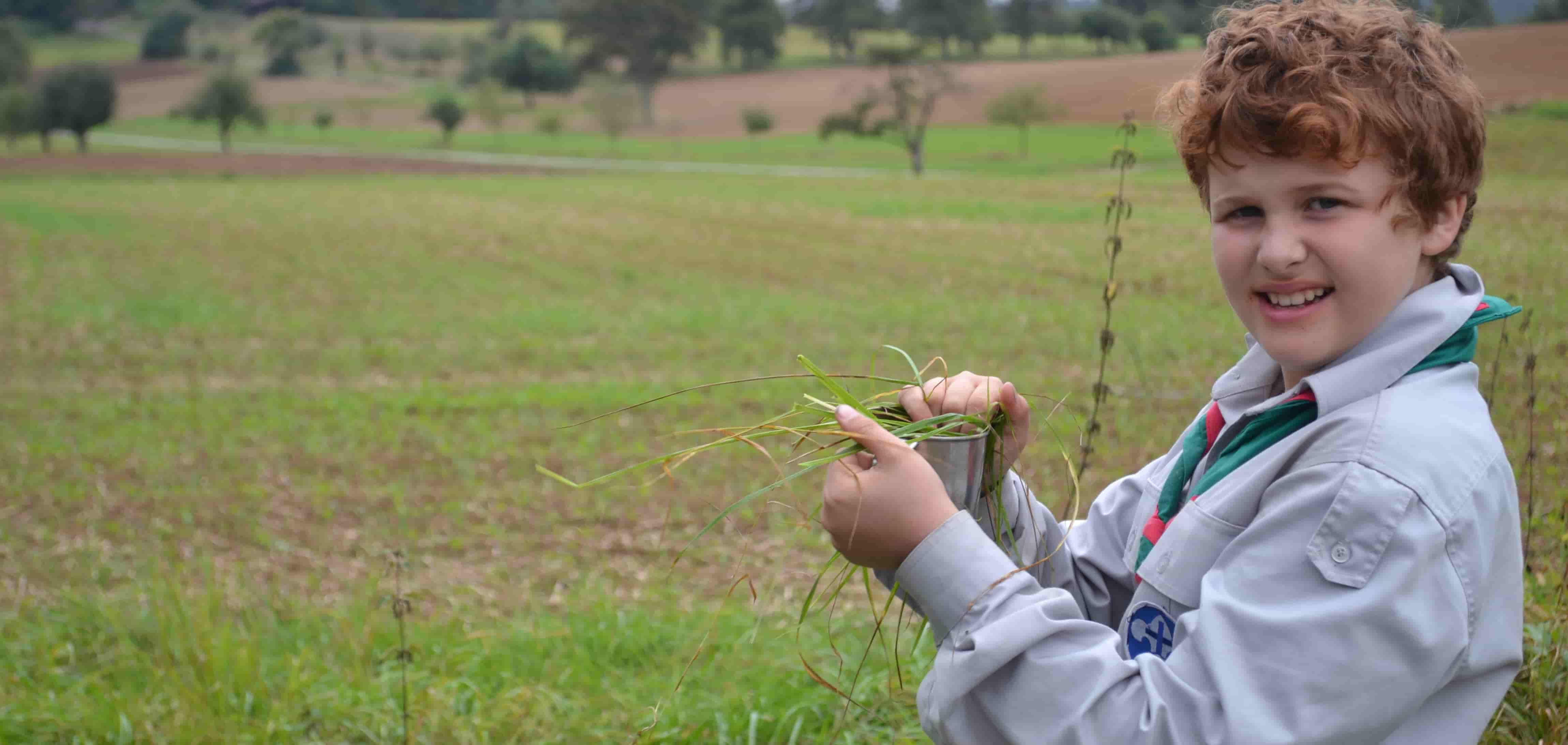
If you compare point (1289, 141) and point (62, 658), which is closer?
point (1289, 141)

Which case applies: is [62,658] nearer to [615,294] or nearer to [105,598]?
[105,598]

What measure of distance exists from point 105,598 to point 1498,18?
5.47m

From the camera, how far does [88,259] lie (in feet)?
56.0

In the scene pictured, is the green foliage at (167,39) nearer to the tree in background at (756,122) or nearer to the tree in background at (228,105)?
the tree in background at (228,105)

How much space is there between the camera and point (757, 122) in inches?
2395

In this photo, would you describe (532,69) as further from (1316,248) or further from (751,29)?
(1316,248)

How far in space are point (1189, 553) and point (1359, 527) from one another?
0.25 m

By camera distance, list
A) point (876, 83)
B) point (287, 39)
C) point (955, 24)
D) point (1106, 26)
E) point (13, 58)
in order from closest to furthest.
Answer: point (1106, 26) → point (955, 24) → point (876, 83) → point (13, 58) → point (287, 39)

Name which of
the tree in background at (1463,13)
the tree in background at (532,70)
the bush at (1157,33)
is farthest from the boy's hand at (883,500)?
the tree in background at (532,70)

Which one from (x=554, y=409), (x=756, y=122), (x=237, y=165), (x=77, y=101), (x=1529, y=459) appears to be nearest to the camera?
(x=1529, y=459)

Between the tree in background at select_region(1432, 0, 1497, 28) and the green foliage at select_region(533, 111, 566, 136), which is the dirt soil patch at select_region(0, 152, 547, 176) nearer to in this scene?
the green foliage at select_region(533, 111, 566, 136)

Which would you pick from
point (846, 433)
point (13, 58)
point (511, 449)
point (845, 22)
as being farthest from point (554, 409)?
point (845, 22)

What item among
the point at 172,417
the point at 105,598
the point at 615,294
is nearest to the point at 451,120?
the point at 615,294

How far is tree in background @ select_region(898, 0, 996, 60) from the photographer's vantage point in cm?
5812
